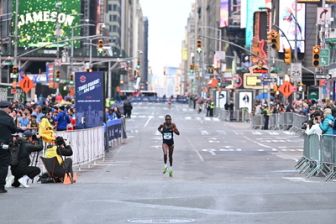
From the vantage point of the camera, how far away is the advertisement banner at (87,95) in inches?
1339

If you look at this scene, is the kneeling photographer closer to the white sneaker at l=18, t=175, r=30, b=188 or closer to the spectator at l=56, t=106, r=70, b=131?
the white sneaker at l=18, t=175, r=30, b=188

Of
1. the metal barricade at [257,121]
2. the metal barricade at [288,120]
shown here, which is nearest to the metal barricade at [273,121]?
the metal barricade at [257,121]

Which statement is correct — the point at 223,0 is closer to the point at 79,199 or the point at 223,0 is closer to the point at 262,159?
the point at 262,159

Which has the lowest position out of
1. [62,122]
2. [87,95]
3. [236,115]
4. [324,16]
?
[236,115]

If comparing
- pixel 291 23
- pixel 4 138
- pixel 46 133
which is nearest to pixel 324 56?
pixel 291 23

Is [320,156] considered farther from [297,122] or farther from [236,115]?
[236,115]

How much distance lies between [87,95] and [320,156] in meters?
13.0

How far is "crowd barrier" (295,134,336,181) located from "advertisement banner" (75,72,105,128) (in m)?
10.6

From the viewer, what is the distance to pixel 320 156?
23500mm

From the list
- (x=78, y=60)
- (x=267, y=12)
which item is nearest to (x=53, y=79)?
(x=267, y=12)

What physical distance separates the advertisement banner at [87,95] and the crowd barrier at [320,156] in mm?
10642

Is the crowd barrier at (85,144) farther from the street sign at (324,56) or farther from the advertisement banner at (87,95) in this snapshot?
the street sign at (324,56)

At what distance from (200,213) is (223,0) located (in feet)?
540

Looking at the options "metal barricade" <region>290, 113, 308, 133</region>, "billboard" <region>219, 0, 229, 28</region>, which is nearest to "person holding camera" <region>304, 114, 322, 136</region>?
"metal barricade" <region>290, 113, 308, 133</region>
